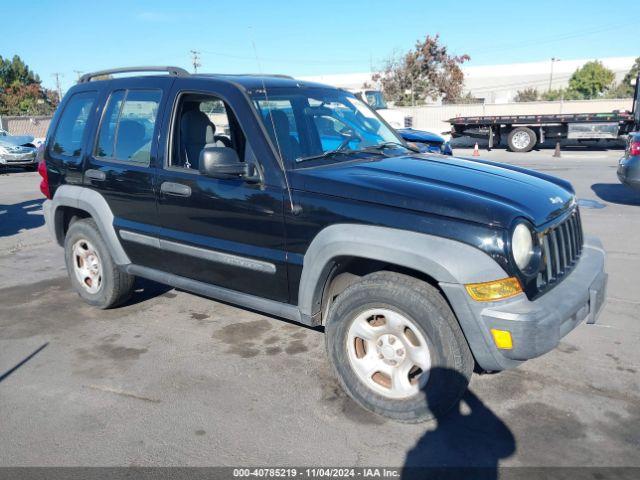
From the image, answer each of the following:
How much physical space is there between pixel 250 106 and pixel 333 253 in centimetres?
123

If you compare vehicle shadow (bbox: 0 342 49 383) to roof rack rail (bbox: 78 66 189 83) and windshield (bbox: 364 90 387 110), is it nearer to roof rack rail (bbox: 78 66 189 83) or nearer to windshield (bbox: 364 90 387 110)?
roof rack rail (bbox: 78 66 189 83)

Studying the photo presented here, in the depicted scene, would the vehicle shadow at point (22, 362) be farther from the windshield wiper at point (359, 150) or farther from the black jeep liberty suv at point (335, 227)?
the windshield wiper at point (359, 150)

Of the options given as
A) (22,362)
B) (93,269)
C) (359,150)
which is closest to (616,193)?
(359,150)

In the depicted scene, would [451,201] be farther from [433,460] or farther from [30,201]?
[30,201]

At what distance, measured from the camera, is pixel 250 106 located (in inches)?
151

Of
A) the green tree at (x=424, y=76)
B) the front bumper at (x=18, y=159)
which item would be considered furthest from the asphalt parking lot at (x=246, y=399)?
the green tree at (x=424, y=76)

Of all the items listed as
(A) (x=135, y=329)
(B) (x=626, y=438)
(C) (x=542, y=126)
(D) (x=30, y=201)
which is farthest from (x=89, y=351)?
(C) (x=542, y=126)

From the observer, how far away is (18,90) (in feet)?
175

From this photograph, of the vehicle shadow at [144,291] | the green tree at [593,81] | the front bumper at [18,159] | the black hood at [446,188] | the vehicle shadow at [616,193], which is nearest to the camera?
the black hood at [446,188]

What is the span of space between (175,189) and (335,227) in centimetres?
142

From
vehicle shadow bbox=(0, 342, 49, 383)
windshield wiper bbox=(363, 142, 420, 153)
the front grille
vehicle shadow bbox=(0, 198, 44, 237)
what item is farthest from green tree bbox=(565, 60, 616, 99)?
vehicle shadow bbox=(0, 342, 49, 383)

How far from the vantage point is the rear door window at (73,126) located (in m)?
4.99

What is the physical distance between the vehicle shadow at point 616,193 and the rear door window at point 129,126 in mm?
8248

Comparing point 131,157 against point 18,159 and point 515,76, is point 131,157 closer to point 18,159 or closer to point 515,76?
point 18,159
